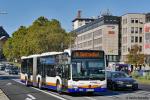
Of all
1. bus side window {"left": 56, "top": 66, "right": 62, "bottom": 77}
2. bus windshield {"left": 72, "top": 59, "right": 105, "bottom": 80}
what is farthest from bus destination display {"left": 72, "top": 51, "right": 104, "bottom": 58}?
bus side window {"left": 56, "top": 66, "right": 62, "bottom": 77}

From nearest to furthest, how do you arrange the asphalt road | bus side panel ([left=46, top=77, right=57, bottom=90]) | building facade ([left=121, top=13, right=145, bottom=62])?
1. the asphalt road
2. bus side panel ([left=46, top=77, right=57, bottom=90])
3. building facade ([left=121, top=13, right=145, bottom=62])

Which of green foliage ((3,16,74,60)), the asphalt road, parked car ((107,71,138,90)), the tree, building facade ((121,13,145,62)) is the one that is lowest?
the asphalt road

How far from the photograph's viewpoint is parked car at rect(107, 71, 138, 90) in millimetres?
31156

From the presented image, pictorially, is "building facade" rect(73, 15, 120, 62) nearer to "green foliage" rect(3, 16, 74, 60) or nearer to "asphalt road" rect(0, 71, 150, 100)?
"green foliage" rect(3, 16, 74, 60)

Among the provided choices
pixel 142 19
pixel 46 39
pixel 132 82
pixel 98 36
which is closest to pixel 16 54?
pixel 98 36

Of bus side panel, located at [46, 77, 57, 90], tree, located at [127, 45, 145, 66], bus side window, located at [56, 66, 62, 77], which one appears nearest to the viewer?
bus side window, located at [56, 66, 62, 77]

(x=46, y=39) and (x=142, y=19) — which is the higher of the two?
(x=142, y=19)

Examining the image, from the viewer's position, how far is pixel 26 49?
99.2m

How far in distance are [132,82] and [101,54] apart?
5821 millimetres

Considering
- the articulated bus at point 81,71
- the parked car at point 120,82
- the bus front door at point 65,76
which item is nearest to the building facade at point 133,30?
the parked car at point 120,82

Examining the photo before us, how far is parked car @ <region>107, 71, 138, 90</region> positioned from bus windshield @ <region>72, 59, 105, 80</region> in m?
5.73

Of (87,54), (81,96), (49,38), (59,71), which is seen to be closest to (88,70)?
(87,54)

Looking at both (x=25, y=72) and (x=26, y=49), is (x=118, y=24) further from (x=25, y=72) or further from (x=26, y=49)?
(x=25, y=72)

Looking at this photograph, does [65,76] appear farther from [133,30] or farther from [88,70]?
[133,30]
